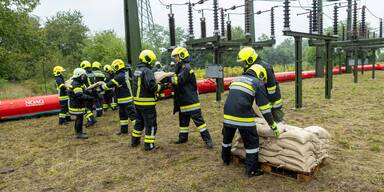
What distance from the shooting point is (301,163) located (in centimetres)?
429

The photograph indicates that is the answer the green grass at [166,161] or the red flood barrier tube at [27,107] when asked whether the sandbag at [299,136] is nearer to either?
the green grass at [166,161]

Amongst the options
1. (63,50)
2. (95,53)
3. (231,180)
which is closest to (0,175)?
(231,180)

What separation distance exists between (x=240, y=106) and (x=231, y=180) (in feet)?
3.82

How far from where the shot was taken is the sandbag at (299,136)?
436cm

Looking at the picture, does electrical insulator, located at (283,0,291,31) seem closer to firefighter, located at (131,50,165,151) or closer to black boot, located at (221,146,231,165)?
firefighter, located at (131,50,165,151)

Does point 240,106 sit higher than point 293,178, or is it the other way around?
point 240,106

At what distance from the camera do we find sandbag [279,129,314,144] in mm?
4355

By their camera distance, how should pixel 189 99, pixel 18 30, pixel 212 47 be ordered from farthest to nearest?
pixel 18 30
pixel 212 47
pixel 189 99

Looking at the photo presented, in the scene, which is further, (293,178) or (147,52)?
(147,52)

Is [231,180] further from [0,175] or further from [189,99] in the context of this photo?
[0,175]

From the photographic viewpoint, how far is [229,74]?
2822 centimetres

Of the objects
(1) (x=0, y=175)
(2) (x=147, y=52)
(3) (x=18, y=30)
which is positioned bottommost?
(1) (x=0, y=175)

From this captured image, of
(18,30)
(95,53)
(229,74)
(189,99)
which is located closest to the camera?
(189,99)

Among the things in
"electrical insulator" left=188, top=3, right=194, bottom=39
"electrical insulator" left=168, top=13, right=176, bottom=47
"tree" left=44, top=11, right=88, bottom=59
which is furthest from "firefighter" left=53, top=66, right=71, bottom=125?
"tree" left=44, top=11, right=88, bottom=59
